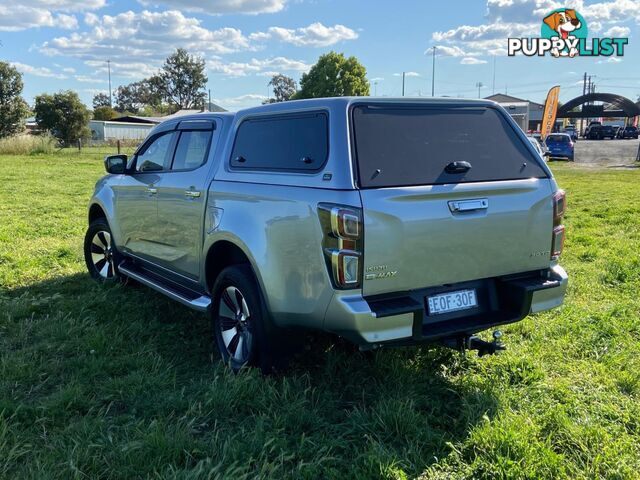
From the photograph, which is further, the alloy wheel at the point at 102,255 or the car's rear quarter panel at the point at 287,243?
the alloy wheel at the point at 102,255

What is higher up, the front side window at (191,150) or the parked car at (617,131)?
the parked car at (617,131)

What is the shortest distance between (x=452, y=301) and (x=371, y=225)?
816 millimetres

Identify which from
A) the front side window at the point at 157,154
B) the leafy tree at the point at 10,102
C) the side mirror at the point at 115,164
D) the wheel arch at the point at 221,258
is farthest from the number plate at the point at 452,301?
the leafy tree at the point at 10,102

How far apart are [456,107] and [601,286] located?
10.9ft

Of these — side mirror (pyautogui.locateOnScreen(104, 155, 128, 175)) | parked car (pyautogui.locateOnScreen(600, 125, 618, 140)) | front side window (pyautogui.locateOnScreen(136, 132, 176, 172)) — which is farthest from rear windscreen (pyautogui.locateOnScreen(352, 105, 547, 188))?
parked car (pyautogui.locateOnScreen(600, 125, 618, 140))

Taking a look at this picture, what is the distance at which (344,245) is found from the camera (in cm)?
315

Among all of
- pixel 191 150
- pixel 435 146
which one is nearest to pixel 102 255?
pixel 191 150

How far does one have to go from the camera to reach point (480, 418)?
3354 mm

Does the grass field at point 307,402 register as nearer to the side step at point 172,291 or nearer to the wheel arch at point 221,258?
the side step at point 172,291

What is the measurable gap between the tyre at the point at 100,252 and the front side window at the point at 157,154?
0.99 metres

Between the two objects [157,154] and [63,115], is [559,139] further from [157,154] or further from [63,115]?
[63,115]

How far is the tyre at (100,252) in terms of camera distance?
6172 millimetres

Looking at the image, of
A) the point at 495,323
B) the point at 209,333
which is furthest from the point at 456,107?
the point at 209,333

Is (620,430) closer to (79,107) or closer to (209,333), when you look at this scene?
(209,333)
